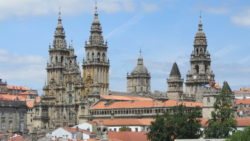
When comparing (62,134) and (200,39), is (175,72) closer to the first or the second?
(200,39)

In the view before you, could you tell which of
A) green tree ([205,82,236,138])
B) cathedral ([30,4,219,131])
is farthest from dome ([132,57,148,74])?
green tree ([205,82,236,138])

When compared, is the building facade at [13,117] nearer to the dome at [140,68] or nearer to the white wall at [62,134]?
the white wall at [62,134]

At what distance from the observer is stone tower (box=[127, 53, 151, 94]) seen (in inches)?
6156

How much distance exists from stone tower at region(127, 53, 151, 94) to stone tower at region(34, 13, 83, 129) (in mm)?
21150

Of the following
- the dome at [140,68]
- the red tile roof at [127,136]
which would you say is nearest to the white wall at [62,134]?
the red tile roof at [127,136]

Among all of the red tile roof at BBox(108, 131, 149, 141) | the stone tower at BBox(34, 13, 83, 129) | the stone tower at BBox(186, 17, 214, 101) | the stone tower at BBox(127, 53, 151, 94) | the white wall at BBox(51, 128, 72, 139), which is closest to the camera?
the red tile roof at BBox(108, 131, 149, 141)

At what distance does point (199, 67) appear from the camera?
140 meters

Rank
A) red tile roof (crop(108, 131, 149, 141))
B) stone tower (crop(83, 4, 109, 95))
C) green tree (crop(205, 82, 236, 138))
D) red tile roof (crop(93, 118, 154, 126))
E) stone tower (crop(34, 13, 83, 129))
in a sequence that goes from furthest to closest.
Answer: stone tower (crop(83, 4, 109, 95)) < stone tower (crop(34, 13, 83, 129)) < red tile roof (crop(93, 118, 154, 126)) < red tile roof (crop(108, 131, 149, 141)) < green tree (crop(205, 82, 236, 138))

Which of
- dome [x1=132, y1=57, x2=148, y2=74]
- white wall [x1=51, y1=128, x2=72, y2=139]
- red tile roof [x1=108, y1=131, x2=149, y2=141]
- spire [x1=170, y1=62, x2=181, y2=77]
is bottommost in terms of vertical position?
red tile roof [x1=108, y1=131, x2=149, y2=141]

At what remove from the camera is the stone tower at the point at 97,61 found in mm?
133750

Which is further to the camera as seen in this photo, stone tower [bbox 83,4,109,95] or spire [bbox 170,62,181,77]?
spire [bbox 170,62,181,77]

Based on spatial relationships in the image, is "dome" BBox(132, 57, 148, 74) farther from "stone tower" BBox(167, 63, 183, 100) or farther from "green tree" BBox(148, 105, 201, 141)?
"green tree" BBox(148, 105, 201, 141)

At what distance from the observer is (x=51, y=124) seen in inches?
5172

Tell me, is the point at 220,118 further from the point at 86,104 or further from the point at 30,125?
the point at 30,125
